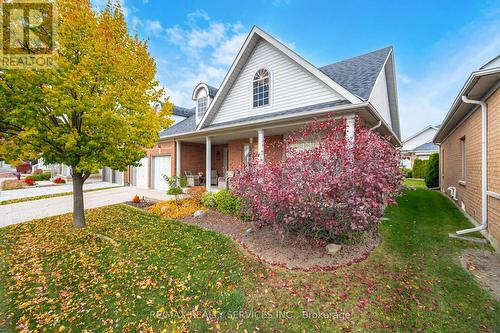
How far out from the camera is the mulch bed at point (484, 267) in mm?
3410

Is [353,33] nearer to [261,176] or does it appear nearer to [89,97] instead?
[261,176]

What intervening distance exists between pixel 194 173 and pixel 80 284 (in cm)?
1156

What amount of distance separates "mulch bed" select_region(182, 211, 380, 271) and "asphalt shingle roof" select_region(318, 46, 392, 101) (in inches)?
177

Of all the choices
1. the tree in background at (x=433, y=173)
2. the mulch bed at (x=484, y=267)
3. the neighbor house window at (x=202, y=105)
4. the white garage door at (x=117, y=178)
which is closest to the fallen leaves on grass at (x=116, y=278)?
the mulch bed at (x=484, y=267)

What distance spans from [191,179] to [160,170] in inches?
127

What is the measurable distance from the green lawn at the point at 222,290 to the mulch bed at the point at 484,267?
16 cm

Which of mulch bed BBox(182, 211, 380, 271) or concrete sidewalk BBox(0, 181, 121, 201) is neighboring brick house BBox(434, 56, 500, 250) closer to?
mulch bed BBox(182, 211, 380, 271)

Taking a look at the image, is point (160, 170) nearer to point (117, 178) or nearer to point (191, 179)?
point (191, 179)

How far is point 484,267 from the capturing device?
400 cm

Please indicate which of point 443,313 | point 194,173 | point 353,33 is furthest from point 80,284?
point 353,33

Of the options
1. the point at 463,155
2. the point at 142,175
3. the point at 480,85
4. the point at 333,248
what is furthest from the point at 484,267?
the point at 142,175

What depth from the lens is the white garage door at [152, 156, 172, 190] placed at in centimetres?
1474

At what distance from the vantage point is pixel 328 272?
3883 millimetres

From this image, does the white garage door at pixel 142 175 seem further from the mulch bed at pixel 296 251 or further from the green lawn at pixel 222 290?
the mulch bed at pixel 296 251
